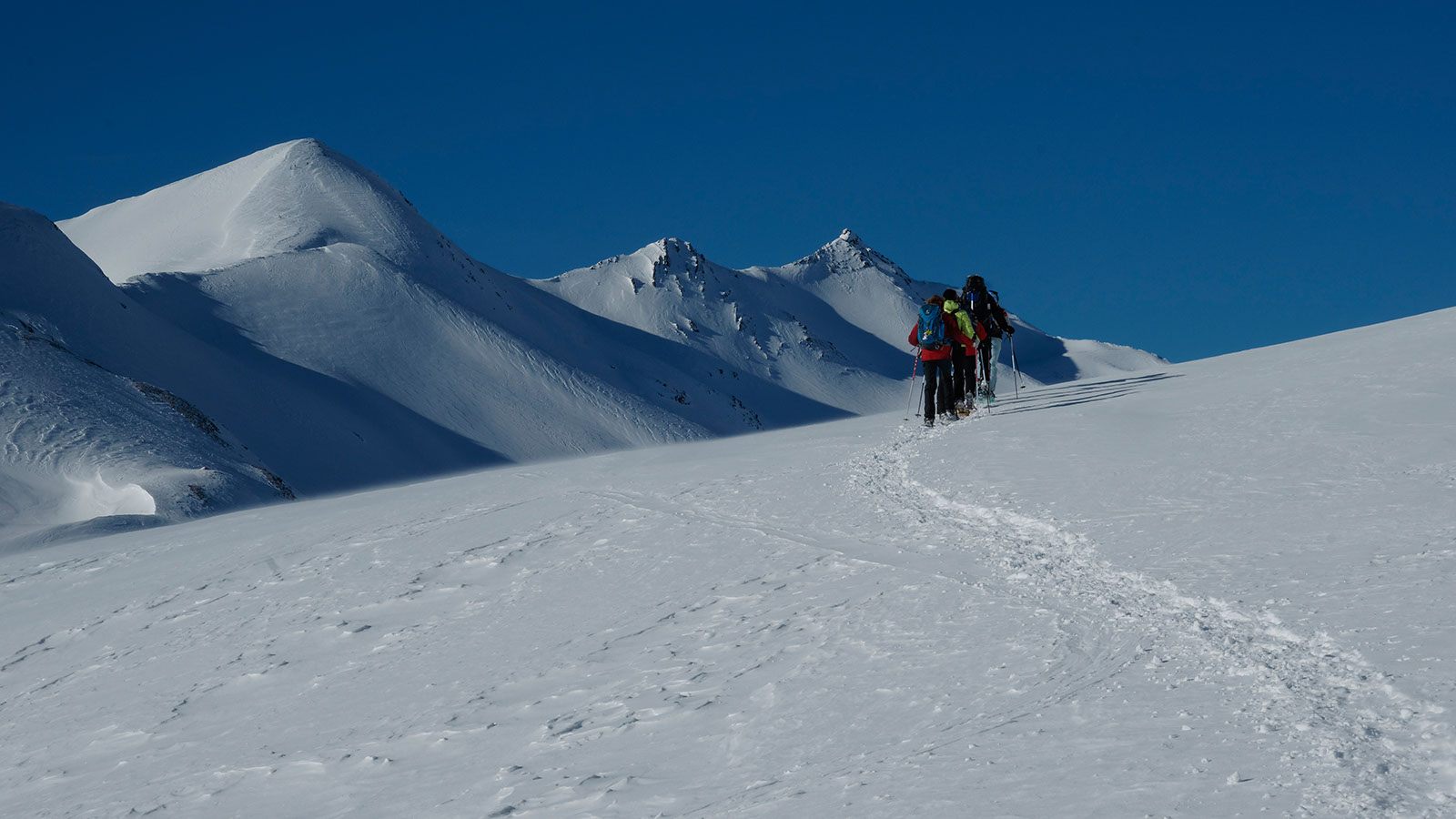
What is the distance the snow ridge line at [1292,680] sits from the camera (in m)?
4.13

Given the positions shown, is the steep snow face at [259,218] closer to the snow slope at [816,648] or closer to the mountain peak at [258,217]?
the mountain peak at [258,217]

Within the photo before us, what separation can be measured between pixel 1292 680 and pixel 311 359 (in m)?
70.8

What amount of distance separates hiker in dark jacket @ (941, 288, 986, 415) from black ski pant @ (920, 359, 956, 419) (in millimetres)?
104

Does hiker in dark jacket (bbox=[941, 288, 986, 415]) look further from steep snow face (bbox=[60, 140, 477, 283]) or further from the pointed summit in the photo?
the pointed summit

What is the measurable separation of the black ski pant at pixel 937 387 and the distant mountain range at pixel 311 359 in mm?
13101

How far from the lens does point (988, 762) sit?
4711 millimetres

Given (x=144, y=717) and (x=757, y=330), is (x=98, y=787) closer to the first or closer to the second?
(x=144, y=717)

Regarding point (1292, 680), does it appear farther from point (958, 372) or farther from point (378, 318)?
point (378, 318)

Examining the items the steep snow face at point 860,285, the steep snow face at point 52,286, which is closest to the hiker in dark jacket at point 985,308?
the steep snow face at point 52,286

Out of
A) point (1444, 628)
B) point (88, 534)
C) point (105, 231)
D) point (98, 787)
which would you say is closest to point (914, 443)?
point (1444, 628)

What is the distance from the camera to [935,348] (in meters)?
15.9

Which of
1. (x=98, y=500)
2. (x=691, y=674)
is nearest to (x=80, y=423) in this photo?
(x=98, y=500)

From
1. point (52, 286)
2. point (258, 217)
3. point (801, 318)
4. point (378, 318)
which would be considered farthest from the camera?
point (801, 318)

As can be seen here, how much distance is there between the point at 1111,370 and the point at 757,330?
50.6 meters
